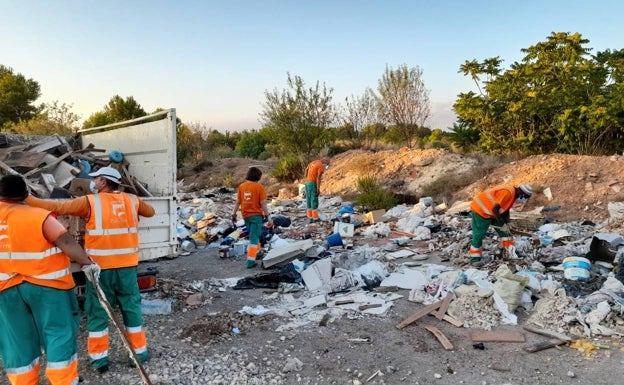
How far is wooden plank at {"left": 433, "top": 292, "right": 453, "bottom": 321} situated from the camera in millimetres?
4749

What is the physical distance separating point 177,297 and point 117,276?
6.17 ft

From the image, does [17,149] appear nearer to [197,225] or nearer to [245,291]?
[245,291]

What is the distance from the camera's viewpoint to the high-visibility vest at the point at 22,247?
285 centimetres

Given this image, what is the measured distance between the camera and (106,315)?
3580 millimetres

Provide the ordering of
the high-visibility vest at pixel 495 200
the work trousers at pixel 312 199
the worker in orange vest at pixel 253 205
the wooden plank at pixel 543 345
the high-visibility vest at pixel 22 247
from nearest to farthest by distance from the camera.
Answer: the high-visibility vest at pixel 22 247 → the wooden plank at pixel 543 345 → the high-visibility vest at pixel 495 200 → the worker in orange vest at pixel 253 205 → the work trousers at pixel 312 199

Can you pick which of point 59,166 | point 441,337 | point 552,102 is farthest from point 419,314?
point 552,102

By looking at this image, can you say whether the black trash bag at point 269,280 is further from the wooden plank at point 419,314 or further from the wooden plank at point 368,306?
the wooden plank at point 419,314

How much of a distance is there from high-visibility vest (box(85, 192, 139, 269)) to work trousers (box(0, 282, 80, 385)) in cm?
60

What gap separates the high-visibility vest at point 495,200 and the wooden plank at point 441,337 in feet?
8.19

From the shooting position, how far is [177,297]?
5.41 m

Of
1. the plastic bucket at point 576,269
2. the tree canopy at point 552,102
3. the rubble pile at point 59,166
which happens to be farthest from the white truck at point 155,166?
the tree canopy at point 552,102

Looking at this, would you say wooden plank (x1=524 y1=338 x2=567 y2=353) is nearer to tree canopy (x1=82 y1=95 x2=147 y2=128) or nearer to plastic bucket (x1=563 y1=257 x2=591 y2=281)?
plastic bucket (x1=563 y1=257 x2=591 y2=281)

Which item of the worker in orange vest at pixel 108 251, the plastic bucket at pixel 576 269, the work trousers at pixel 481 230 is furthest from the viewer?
the work trousers at pixel 481 230

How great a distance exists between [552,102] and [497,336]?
1179 centimetres
